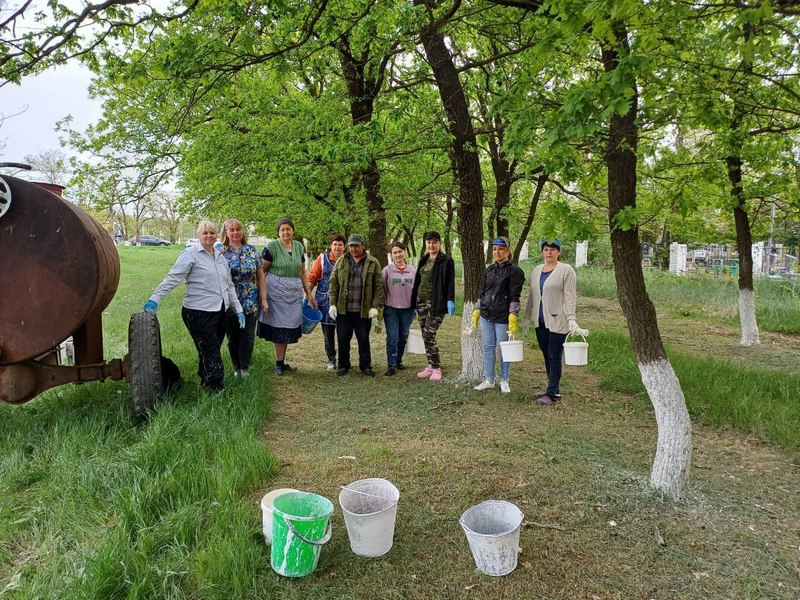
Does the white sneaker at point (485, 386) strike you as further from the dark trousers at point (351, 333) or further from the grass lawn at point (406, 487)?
the dark trousers at point (351, 333)

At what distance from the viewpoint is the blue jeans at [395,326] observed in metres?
6.70

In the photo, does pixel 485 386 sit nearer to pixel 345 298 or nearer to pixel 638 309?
pixel 345 298

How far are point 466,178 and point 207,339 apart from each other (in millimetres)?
3355

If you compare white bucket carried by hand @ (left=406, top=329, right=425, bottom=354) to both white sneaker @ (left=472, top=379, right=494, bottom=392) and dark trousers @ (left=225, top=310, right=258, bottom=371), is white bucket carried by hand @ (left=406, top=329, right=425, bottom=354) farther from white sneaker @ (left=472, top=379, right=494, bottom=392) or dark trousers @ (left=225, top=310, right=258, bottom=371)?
→ dark trousers @ (left=225, top=310, right=258, bottom=371)

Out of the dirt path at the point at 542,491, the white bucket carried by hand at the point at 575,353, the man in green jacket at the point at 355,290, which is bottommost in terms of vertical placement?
the dirt path at the point at 542,491

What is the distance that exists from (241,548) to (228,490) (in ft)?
2.02

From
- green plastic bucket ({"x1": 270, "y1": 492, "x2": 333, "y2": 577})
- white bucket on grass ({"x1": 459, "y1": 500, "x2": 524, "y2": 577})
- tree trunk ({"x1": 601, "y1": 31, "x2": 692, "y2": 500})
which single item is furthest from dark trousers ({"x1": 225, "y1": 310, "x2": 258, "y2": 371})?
tree trunk ({"x1": 601, "y1": 31, "x2": 692, "y2": 500})

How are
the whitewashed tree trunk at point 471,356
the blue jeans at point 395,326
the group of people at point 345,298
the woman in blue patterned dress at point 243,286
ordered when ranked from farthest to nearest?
the blue jeans at point 395,326 → the whitewashed tree trunk at point 471,356 → the woman in blue patterned dress at point 243,286 → the group of people at point 345,298

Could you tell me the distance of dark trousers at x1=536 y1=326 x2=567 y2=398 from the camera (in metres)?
5.21

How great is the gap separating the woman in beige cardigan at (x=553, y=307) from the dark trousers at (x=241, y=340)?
3066mm

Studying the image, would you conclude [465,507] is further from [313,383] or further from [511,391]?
[313,383]

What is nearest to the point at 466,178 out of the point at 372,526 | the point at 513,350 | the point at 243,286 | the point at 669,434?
the point at 513,350

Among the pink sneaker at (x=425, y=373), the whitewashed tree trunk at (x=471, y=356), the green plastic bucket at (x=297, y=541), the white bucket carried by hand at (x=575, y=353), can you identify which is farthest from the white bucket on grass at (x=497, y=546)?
the pink sneaker at (x=425, y=373)

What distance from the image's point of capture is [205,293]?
490 centimetres
